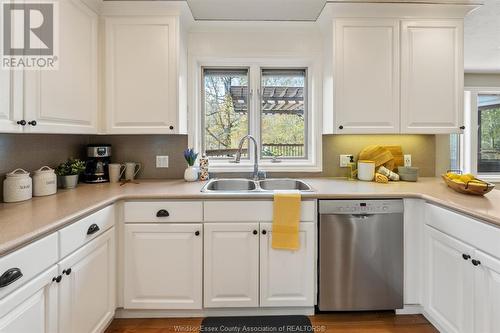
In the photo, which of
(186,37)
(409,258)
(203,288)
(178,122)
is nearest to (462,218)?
(409,258)

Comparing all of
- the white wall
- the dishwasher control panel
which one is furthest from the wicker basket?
the white wall

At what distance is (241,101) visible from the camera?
2697 mm

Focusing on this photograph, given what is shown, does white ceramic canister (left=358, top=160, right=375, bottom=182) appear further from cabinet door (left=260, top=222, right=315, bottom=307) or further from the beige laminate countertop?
cabinet door (left=260, top=222, right=315, bottom=307)

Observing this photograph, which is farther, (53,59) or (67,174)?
(67,174)

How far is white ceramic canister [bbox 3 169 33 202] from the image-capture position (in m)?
1.54

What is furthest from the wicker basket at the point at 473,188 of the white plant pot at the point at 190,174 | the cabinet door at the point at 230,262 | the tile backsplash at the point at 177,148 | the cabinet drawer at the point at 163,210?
the white plant pot at the point at 190,174

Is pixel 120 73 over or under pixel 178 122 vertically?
over

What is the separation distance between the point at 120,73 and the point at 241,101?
3.52 feet

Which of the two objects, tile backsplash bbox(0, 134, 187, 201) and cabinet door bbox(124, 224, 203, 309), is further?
tile backsplash bbox(0, 134, 187, 201)

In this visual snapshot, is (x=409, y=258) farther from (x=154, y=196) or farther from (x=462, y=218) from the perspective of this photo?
(x=154, y=196)

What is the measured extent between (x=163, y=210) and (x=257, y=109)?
1349 millimetres

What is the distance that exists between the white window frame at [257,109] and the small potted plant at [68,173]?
0.90 meters

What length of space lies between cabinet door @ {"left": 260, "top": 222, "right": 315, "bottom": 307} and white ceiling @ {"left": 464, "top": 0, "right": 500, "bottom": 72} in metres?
2.45

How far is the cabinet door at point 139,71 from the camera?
84.5 inches
